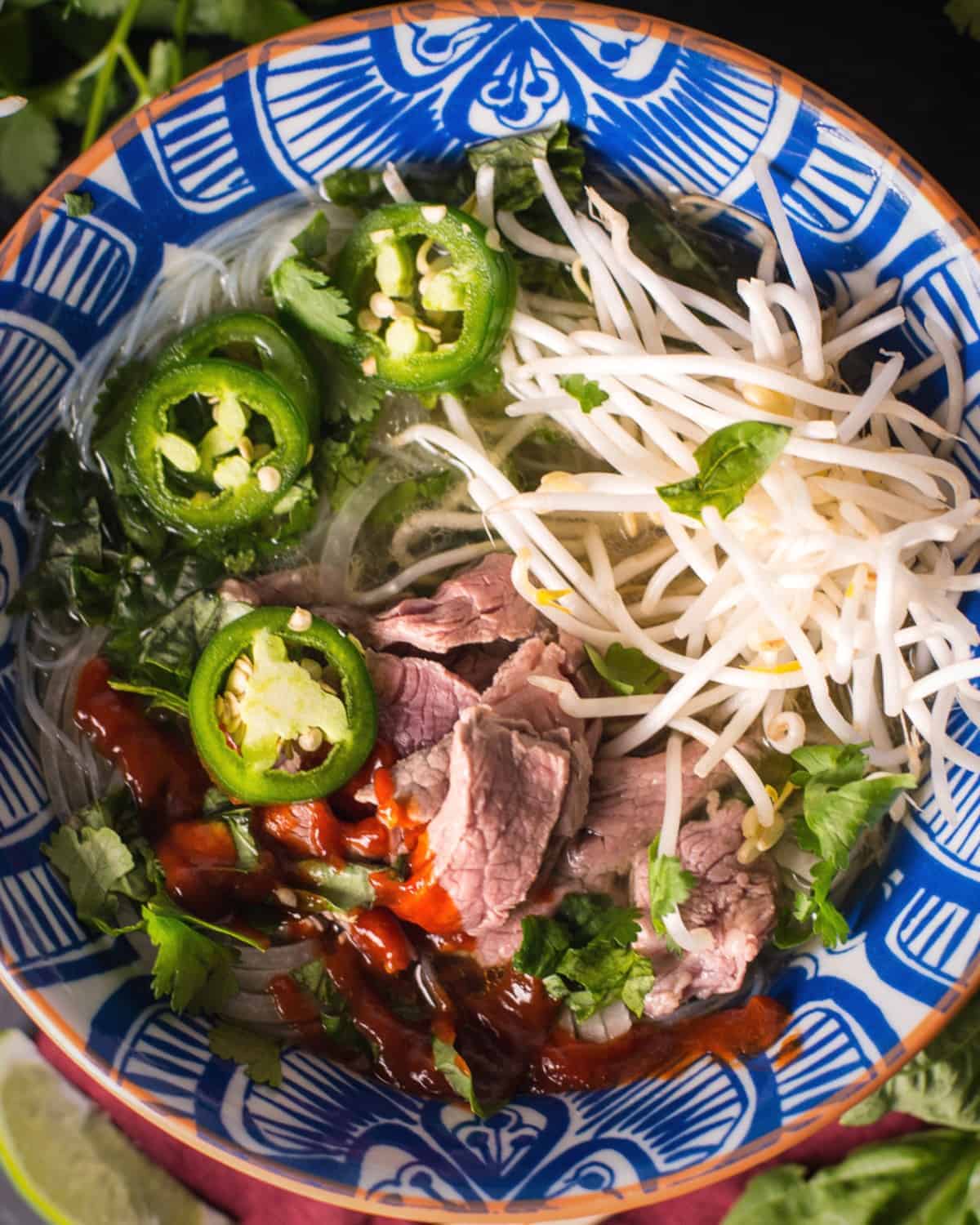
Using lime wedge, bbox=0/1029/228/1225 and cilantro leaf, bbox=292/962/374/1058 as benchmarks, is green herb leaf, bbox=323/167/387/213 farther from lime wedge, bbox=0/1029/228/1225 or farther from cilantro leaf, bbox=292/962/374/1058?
lime wedge, bbox=0/1029/228/1225

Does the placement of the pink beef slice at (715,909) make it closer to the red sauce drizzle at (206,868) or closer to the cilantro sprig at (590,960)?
the cilantro sprig at (590,960)

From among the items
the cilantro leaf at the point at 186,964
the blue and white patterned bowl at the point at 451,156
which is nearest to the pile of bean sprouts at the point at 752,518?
the blue and white patterned bowl at the point at 451,156

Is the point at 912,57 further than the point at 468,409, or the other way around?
the point at 912,57

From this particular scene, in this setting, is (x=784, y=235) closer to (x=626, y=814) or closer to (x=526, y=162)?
(x=526, y=162)

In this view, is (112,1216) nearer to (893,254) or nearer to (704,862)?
(704,862)

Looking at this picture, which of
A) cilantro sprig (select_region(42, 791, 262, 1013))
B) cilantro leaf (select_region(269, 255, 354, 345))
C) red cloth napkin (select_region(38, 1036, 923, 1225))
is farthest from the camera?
red cloth napkin (select_region(38, 1036, 923, 1225))

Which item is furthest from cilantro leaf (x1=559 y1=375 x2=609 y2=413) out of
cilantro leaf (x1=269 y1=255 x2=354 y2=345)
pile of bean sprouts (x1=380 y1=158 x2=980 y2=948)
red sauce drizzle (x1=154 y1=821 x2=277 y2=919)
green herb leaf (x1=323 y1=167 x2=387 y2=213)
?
red sauce drizzle (x1=154 y1=821 x2=277 y2=919)

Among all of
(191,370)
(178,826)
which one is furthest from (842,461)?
(178,826)
